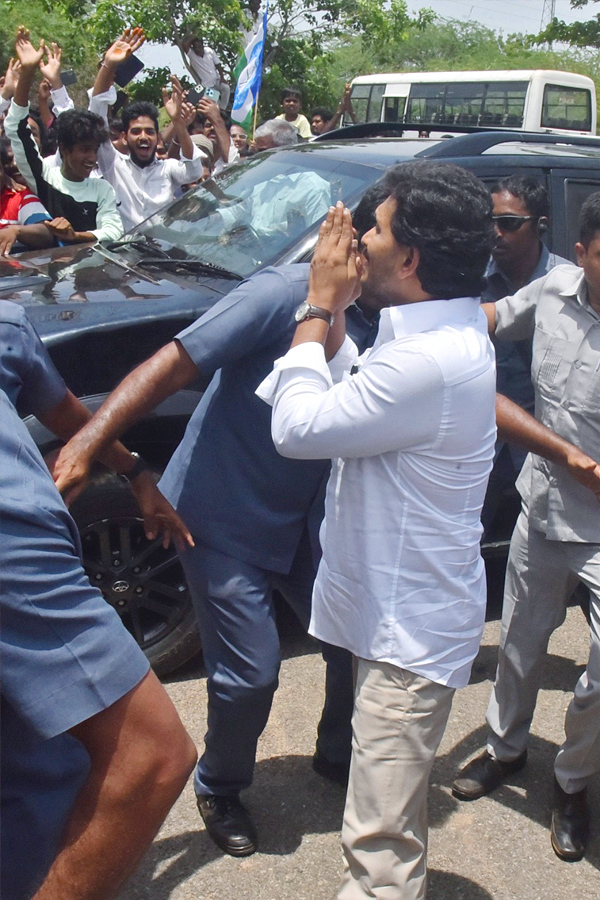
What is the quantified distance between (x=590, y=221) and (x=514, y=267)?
1022mm

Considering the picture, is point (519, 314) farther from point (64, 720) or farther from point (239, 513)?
point (64, 720)

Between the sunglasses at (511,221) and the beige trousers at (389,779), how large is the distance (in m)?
2.12

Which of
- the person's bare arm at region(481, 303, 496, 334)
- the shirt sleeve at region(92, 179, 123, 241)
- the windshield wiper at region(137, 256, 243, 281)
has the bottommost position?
the shirt sleeve at region(92, 179, 123, 241)

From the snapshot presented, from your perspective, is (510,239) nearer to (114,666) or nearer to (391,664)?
(391,664)

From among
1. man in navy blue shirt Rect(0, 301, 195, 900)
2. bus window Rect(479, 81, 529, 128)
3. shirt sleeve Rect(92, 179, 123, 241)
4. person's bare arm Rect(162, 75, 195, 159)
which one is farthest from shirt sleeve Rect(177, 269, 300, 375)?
bus window Rect(479, 81, 529, 128)

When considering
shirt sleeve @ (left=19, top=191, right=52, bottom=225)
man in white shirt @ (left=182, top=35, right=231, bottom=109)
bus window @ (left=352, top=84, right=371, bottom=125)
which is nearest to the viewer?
shirt sleeve @ (left=19, top=191, right=52, bottom=225)

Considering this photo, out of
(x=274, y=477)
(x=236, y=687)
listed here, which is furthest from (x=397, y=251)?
(x=236, y=687)

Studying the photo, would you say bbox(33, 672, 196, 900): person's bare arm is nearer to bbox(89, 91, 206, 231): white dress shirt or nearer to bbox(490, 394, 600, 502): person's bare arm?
bbox(490, 394, 600, 502): person's bare arm

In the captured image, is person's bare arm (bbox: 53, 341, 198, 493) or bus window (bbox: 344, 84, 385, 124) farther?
bus window (bbox: 344, 84, 385, 124)

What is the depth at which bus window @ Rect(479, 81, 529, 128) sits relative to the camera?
17.9 meters

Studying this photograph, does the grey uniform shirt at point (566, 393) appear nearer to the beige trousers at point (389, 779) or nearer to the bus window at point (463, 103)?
the beige trousers at point (389, 779)

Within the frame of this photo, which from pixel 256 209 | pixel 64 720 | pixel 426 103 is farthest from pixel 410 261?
pixel 426 103

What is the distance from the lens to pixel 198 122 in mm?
10141

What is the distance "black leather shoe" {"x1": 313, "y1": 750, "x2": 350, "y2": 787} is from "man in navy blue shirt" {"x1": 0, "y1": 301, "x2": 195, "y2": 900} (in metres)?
1.77
